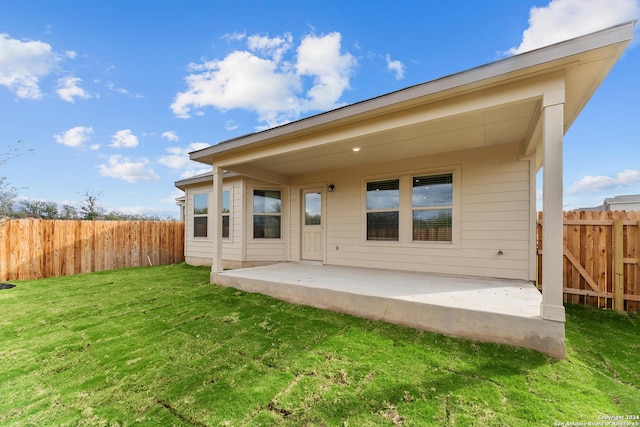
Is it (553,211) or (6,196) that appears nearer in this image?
(553,211)

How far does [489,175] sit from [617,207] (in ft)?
45.4

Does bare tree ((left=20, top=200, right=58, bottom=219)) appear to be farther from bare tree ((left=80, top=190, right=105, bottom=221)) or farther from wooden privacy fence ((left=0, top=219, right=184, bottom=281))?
wooden privacy fence ((left=0, top=219, right=184, bottom=281))

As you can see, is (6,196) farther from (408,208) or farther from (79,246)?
(408,208)

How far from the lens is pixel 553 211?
7.98ft

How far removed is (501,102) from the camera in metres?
2.73


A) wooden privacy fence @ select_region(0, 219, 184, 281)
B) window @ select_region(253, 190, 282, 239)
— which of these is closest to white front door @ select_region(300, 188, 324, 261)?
window @ select_region(253, 190, 282, 239)

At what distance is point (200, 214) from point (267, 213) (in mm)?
2682

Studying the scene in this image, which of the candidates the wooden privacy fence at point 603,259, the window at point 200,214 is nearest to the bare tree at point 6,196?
the window at point 200,214

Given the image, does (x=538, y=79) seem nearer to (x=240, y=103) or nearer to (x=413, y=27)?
(x=413, y=27)

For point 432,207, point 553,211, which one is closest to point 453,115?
point 553,211

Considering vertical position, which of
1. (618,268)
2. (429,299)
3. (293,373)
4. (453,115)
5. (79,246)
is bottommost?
(293,373)

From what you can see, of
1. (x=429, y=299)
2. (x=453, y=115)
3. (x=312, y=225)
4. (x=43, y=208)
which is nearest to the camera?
(x=453, y=115)

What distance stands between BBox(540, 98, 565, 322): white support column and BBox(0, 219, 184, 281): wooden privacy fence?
Result: 1053 cm

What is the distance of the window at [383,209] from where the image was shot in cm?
552
